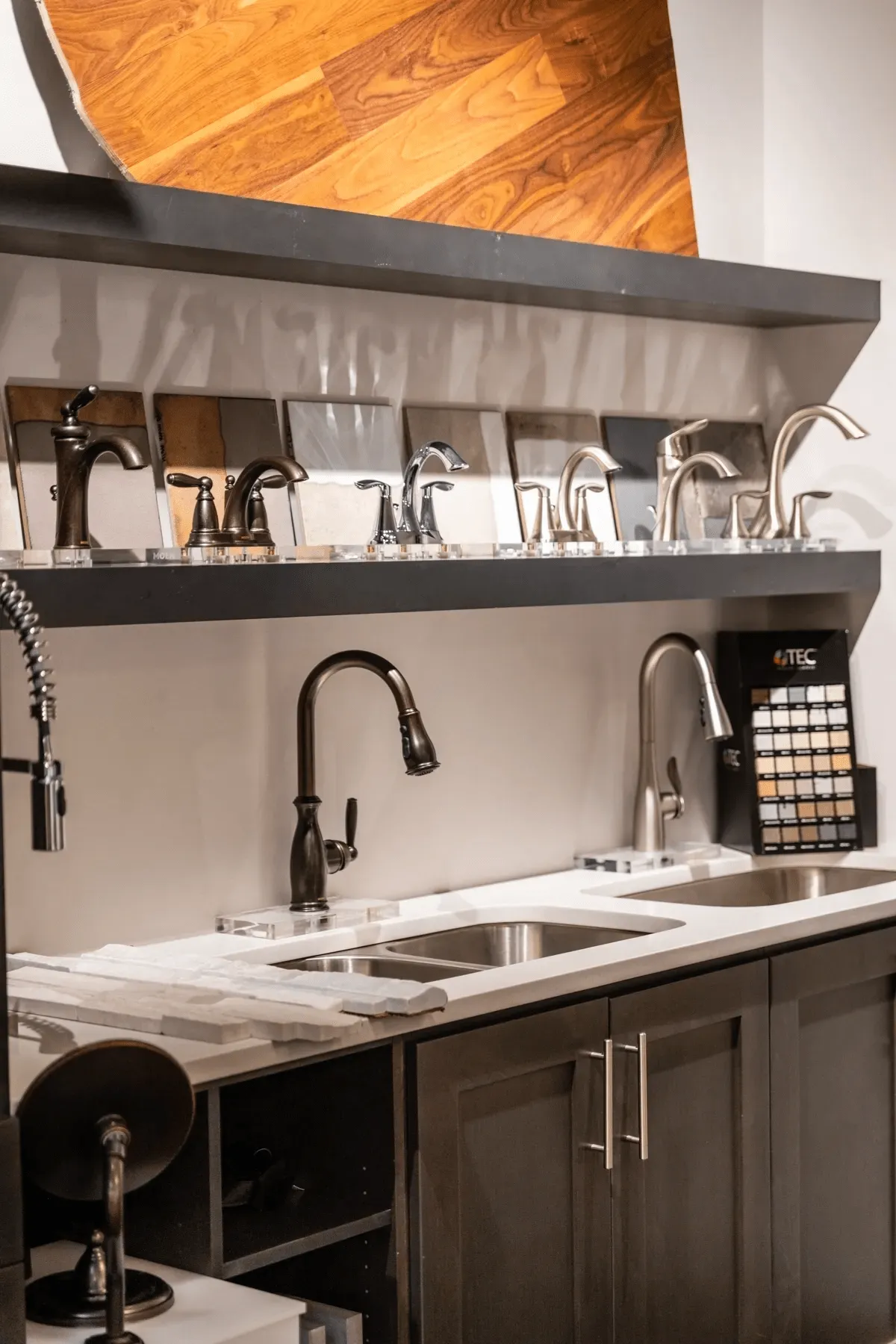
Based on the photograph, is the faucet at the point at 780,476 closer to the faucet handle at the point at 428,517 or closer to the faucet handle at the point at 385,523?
the faucet handle at the point at 428,517

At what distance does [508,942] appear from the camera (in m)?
2.98

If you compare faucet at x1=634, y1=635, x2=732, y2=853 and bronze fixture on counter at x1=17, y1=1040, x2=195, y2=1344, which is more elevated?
faucet at x1=634, y1=635, x2=732, y2=853

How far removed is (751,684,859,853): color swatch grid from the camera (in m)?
3.52

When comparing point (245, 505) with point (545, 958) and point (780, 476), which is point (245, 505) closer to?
point (545, 958)

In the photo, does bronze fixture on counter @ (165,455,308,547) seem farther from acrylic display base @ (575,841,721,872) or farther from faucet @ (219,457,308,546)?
acrylic display base @ (575,841,721,872)

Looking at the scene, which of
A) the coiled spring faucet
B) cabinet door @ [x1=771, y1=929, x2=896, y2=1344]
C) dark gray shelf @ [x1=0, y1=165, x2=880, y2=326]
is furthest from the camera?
cabinet door @ [x1=771, y1=929, x2=896, y2=1344]

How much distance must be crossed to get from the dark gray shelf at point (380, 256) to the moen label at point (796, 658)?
71 centimetres

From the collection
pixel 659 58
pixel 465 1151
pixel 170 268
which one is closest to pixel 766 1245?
pixel 465 1151

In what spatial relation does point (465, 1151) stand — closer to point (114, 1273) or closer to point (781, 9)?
point (114, 1273)

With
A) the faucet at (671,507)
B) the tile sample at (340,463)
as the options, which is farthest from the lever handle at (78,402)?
the faucet at (671,507)

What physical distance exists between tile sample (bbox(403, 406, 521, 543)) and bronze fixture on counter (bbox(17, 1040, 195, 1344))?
148 centimetres

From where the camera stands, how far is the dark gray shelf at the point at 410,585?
2.28 m

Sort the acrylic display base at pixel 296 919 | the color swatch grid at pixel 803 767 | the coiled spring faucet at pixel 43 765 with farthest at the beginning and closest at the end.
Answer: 1. the color swatch grid at pixel 803 767
2. the acrylic display base at pixel 296 919
3. the coiled spring faucet at pixel 43 765

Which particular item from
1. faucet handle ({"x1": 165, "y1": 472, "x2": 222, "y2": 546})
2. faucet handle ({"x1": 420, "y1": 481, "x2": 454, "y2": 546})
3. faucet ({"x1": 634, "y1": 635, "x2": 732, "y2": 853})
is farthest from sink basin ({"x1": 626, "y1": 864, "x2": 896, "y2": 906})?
faucet handle ({"x1": 165, "y1": 472, "x2": 222, "y2": 546})
